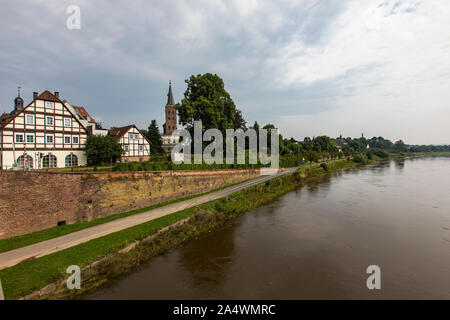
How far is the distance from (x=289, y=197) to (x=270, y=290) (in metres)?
17.1

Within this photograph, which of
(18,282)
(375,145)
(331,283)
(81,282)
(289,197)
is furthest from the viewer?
(375,145)

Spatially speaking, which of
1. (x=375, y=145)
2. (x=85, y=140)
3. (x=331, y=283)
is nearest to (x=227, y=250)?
(x=331, y=283)

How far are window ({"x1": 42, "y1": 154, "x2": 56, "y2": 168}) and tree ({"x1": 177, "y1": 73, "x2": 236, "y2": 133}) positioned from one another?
1471 cm

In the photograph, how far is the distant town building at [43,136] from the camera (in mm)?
20219

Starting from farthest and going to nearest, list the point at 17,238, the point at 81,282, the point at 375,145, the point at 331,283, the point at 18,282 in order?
the point at 375,145 → the point at 17,238 → the point at 331,283 → the point at 81,282 → the point at 18,282

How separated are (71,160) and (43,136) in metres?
3.65

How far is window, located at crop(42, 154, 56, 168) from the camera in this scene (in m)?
22.5

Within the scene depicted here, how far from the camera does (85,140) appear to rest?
25500mm

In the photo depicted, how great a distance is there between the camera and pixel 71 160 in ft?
80.7

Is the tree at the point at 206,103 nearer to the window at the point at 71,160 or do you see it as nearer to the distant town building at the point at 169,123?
the window at the point at 71,160
